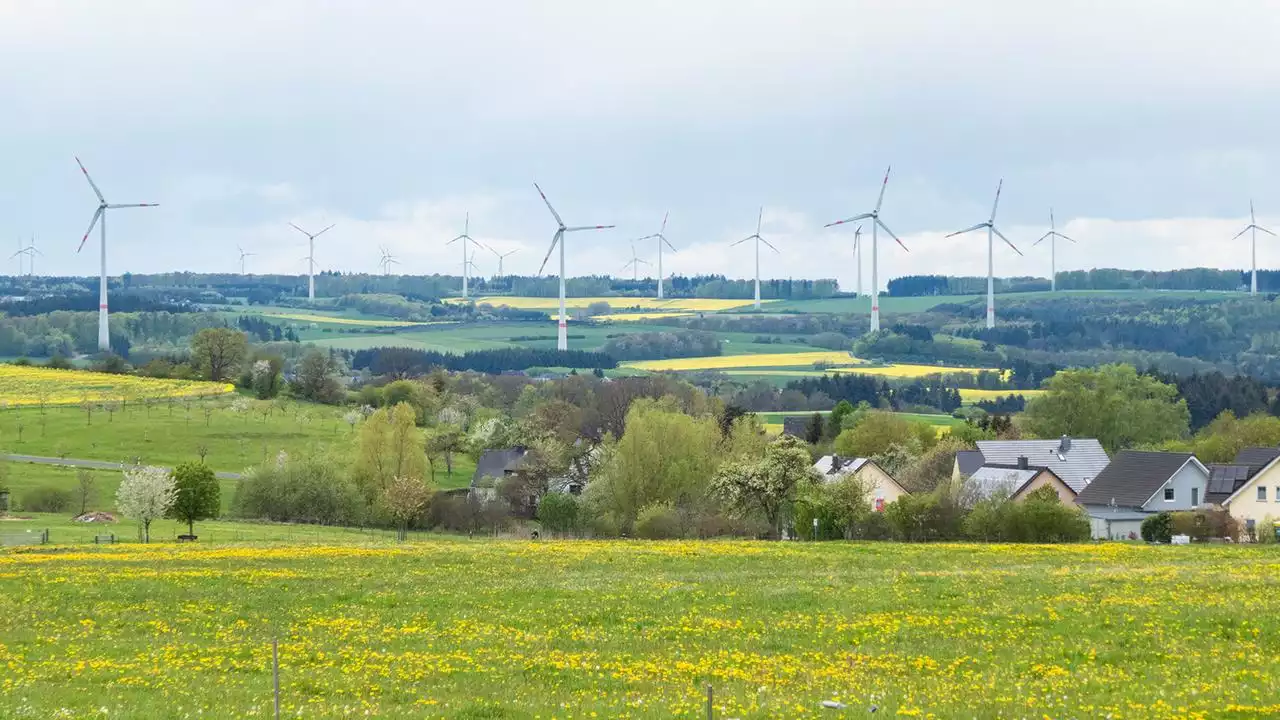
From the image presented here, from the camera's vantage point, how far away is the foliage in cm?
7669

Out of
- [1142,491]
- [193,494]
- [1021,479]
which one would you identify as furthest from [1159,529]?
[193,494]

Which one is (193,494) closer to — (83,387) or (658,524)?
(658,524)

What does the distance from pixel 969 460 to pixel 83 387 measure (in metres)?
107

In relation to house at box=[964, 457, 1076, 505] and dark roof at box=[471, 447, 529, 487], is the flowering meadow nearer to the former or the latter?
house at box=[964, 457, 1076, 505]

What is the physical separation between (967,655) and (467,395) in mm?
154362

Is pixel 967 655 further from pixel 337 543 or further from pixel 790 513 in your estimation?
pixel 790 513

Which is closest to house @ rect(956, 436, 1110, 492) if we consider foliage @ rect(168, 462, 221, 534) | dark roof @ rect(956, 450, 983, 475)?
dark roof @ rect(956, 450, 983, 475)

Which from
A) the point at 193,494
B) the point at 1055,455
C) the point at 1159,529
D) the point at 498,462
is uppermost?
the point at 1055,455

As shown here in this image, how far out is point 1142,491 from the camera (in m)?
81.0

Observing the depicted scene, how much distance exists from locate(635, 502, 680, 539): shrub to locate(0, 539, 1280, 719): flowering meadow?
27.8m

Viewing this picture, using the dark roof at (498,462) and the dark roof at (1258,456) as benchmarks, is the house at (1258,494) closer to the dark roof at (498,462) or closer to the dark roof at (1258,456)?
the dark roof at (1258,456)

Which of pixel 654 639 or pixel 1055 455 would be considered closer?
pixel 654 639

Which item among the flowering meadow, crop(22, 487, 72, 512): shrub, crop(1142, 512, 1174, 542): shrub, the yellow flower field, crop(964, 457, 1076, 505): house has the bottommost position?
crop(22, 487, 72, 512): shrub

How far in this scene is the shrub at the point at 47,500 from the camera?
96250mm
